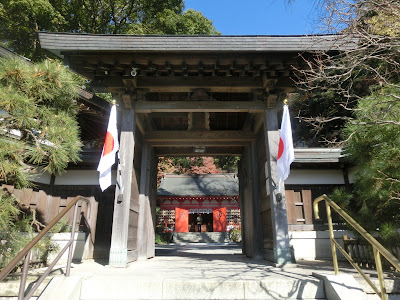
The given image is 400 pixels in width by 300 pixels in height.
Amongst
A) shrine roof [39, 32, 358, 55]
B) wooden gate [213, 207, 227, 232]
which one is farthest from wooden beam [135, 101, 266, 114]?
wooden gate [213, 207, 227, 232]

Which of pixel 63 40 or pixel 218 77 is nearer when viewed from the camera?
pixel 63 40

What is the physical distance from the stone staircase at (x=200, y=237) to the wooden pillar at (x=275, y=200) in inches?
618

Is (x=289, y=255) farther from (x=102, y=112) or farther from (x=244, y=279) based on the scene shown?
(x=102, y=112)

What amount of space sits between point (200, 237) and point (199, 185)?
4335 millimetres

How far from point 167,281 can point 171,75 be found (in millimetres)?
3838


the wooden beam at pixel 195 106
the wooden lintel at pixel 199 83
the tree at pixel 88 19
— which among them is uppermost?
the tree at pixel 88 19

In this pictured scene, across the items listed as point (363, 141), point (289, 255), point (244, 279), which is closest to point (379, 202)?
point (363, 141)

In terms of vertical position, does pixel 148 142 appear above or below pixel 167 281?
above

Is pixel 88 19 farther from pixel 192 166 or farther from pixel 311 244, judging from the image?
pixel 192 166

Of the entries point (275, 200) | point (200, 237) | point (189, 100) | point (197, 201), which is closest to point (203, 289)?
point (275, 200)

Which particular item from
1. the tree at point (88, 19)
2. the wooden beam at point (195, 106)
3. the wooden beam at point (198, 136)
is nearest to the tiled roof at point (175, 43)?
the wooden beam at point (195, 106)

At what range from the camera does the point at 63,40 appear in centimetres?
465

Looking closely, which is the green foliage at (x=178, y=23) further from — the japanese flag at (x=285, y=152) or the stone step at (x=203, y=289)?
the stone step at (x=203, y=289)

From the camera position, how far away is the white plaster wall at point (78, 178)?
7.07 metres
